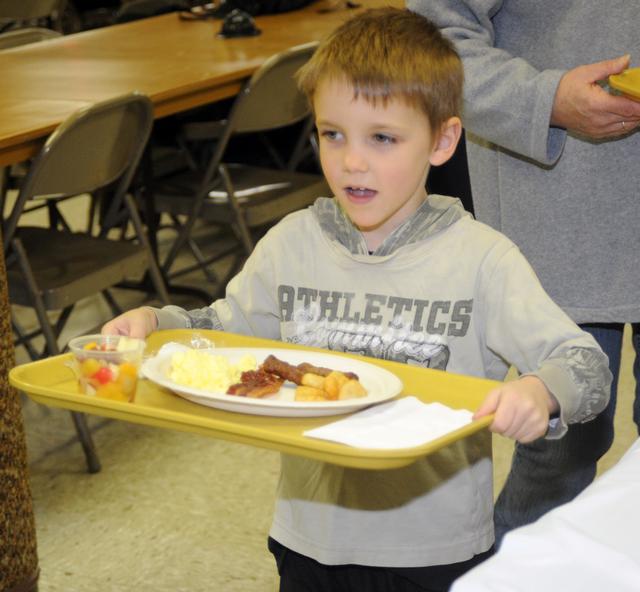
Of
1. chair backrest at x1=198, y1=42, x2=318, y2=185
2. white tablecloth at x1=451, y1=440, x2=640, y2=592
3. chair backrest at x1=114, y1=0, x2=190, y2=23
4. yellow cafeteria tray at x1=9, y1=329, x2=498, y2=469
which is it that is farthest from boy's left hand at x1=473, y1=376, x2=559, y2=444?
chair backrest at x1=114, y1=0, x2=190, y2=23

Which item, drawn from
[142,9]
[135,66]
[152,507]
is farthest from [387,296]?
[142,9]

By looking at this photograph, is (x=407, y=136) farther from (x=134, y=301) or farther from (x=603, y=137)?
(x=134, y=301)

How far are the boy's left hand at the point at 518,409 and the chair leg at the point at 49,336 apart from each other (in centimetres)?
182

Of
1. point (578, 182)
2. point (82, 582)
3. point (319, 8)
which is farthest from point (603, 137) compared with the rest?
point (319, 8)

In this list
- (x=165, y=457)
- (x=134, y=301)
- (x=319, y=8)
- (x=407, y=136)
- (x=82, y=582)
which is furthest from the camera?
(x=319, y=8)

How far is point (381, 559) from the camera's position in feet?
4.83

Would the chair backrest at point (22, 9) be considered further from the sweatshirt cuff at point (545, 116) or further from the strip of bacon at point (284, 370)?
the strip of bacon at point (284, 370)

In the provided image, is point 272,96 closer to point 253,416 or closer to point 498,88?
point 498,88

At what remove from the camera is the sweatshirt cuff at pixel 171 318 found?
1.48m

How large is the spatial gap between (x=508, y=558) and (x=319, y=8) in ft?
13.6

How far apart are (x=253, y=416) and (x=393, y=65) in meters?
0.47

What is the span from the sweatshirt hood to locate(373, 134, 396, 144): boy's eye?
0.12 meters

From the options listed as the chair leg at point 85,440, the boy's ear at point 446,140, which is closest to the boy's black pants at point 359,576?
the boy's ear at point 446,140

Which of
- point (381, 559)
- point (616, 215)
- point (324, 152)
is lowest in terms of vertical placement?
point (381, 559)
